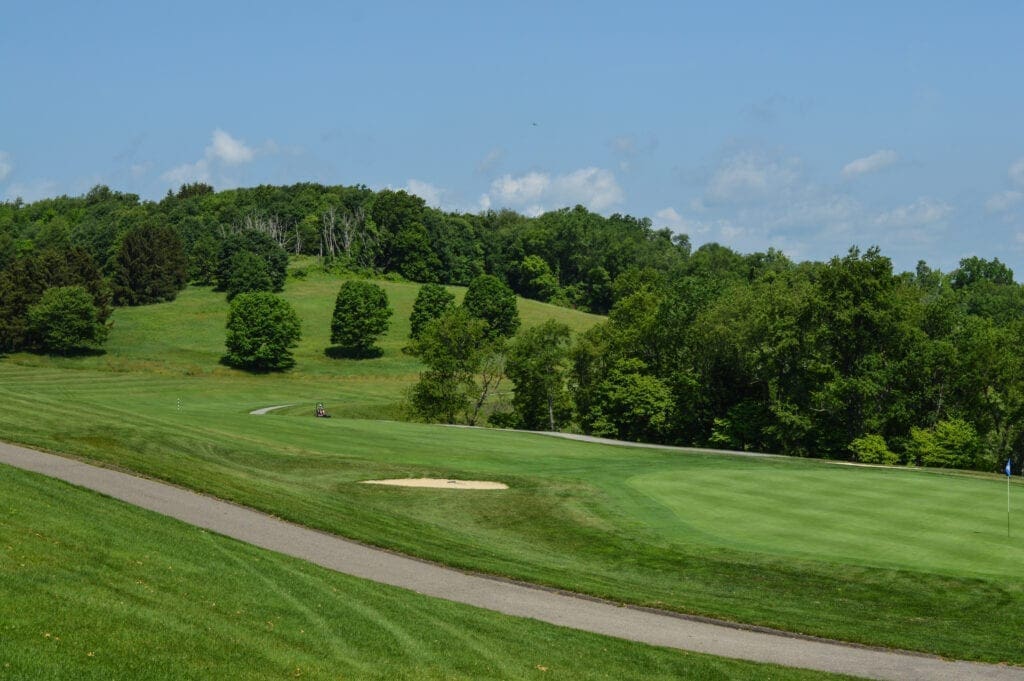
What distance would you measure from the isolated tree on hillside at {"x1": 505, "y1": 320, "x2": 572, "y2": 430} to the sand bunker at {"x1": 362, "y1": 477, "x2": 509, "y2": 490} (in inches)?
1861

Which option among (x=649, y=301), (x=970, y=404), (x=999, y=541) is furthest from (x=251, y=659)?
(x=649, y=301)

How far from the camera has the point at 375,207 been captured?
199 meters

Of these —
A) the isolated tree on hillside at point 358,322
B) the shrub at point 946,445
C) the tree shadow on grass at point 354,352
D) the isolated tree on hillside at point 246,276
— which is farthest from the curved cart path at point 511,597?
the isolated tree on hillside at point 246,276

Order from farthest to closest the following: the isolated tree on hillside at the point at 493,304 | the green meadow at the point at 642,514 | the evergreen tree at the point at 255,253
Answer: the evergreen tree at the point at 255,253
the isolated tree on hillside at the point at 493,304
the green meadow at the point at 642,514

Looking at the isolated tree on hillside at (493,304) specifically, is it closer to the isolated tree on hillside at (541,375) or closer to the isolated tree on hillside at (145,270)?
the isolated tree on hillside at (145,270)

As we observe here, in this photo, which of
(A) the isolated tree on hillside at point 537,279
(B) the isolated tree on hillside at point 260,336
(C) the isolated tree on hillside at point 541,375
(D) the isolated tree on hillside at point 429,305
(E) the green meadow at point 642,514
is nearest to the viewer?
(E) the green meadow at point 642,514

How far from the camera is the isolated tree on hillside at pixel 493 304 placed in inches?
5645

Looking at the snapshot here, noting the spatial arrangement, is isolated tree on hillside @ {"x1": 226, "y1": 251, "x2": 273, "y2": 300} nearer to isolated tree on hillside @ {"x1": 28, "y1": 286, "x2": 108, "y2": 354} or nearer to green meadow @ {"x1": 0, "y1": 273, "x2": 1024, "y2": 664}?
isolated tree on hillside @ {"x1": 28, "y1": 286, "x2": 108, "y2": 354}

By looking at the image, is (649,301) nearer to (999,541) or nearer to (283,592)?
(999,541)

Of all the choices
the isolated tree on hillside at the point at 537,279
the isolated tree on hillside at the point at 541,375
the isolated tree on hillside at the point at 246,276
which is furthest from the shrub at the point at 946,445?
the isolated tree on hillside at the point at 537,279

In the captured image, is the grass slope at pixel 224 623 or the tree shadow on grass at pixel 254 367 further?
the tree shadow on grass at pixel 254 367

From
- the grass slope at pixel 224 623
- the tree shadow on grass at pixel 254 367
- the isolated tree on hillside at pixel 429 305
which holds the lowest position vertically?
the grass slope at pixel 224 623

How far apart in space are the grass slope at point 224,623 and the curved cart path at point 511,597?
3.49ft

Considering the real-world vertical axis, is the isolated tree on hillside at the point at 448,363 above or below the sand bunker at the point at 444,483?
above
